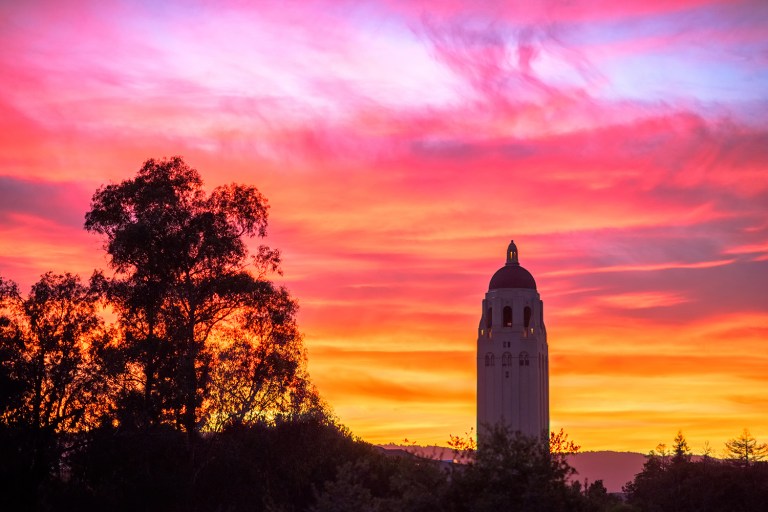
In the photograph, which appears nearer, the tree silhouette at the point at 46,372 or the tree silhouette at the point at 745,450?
the tree silhouette at the point at 46,372

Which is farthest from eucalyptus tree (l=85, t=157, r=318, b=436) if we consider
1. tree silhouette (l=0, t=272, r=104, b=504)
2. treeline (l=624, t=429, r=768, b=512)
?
treeline (l=624, t=429, r=768, b=512)

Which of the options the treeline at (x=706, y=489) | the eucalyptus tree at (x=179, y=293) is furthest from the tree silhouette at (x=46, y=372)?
the treeline at (x=706, y=489)

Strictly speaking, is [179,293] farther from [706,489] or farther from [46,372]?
[706,489]

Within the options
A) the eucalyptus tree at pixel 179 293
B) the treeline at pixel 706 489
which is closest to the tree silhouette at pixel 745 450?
the treeline at pixel 706 489

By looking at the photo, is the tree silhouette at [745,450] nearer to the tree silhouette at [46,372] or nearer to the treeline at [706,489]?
the treeline at [706,489]

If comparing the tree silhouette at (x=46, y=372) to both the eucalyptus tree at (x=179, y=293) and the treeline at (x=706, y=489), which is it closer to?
the eucalyptus tree at (x=179, y=293)

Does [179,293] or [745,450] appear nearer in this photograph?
[179,293]

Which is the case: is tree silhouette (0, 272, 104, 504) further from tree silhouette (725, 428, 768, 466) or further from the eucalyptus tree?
tree silhouette (725, 428, 768, 466)

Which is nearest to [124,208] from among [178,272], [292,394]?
[178,272]

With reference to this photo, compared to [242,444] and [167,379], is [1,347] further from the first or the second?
[242,444]

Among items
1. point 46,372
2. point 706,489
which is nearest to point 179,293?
point 46,372

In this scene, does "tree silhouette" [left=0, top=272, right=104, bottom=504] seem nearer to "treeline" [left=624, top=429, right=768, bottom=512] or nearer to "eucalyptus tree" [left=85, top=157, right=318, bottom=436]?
"eucalyptus tree" [left=85, top=157, right=318, bottom=436]

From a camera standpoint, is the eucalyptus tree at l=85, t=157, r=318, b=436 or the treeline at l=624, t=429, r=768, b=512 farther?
the treeline at l=624, t=429, r=768, b=512

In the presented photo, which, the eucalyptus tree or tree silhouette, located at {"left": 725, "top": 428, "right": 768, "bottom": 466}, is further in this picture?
tree silhouette, located at {"left": 725, "top": 428, "right": 768, "bottom": 466}
